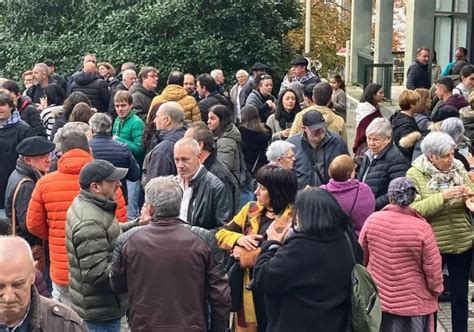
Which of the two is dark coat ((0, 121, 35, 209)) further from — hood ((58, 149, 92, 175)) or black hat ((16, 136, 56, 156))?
hood ((58, 149, 92, 175))

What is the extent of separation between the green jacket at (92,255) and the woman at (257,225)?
2.58ft

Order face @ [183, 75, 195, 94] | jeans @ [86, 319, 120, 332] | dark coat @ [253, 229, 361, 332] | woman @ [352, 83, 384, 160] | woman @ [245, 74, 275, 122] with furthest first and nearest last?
1. face @ [183, 75, 195, 94]
2. woman @ [245, 74, 275, 122]
3. woman @ [352, 83, 384, 160]
4. jeans @ [86, 319, 120, 332]
5. dark coat @ [253, 229, 361, 332]

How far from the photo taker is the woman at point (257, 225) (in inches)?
264

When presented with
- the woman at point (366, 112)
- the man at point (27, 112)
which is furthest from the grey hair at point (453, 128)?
the man at point (27, 112)

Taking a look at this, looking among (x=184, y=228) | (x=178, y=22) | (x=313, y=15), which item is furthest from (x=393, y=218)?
(x=313, y=15)

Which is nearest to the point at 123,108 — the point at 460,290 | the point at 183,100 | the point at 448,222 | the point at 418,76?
the point at 183,100

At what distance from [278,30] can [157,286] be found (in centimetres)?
1558

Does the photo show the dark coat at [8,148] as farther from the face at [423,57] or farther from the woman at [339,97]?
the face at [423,57]

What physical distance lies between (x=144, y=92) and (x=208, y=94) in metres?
0.86

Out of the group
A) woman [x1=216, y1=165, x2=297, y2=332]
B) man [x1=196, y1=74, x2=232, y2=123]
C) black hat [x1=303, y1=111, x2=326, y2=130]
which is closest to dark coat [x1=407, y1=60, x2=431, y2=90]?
man [x1=196, y1=74, x2=232, y2=123]

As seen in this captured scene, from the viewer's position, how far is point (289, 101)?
12.2m

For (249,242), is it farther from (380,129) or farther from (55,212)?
(380,129)

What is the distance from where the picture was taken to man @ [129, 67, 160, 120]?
42.9ft

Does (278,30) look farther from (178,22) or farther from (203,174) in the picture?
(203,174)
